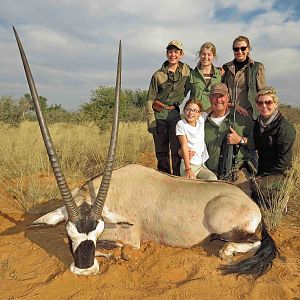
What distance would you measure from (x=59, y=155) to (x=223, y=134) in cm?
512

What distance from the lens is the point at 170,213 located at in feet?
13.1

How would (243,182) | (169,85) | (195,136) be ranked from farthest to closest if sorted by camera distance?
(169,85)
(243,182)
(195,136)

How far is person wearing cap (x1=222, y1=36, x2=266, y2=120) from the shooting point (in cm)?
552

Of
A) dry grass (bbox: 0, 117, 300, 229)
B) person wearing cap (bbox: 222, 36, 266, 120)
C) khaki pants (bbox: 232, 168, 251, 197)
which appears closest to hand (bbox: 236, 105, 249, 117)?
person wearing cap (bbox: 222, 36, 266, 120)

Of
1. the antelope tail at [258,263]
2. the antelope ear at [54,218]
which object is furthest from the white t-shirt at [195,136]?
the antelope ear at [54,218]

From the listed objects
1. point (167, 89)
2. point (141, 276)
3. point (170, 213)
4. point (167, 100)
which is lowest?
point (141, 276)

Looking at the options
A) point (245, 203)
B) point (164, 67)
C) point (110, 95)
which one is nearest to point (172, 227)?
point (245, 203)

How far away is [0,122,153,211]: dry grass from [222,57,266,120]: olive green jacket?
3.30 m

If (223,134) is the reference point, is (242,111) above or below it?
above

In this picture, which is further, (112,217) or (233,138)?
(233,138)

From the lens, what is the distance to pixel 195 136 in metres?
5.16

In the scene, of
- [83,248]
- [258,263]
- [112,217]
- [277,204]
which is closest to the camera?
[83,248]

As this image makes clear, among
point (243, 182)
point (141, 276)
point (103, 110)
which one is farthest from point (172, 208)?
point (103, 110)

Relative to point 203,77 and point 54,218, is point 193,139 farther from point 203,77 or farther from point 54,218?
point 54,218
